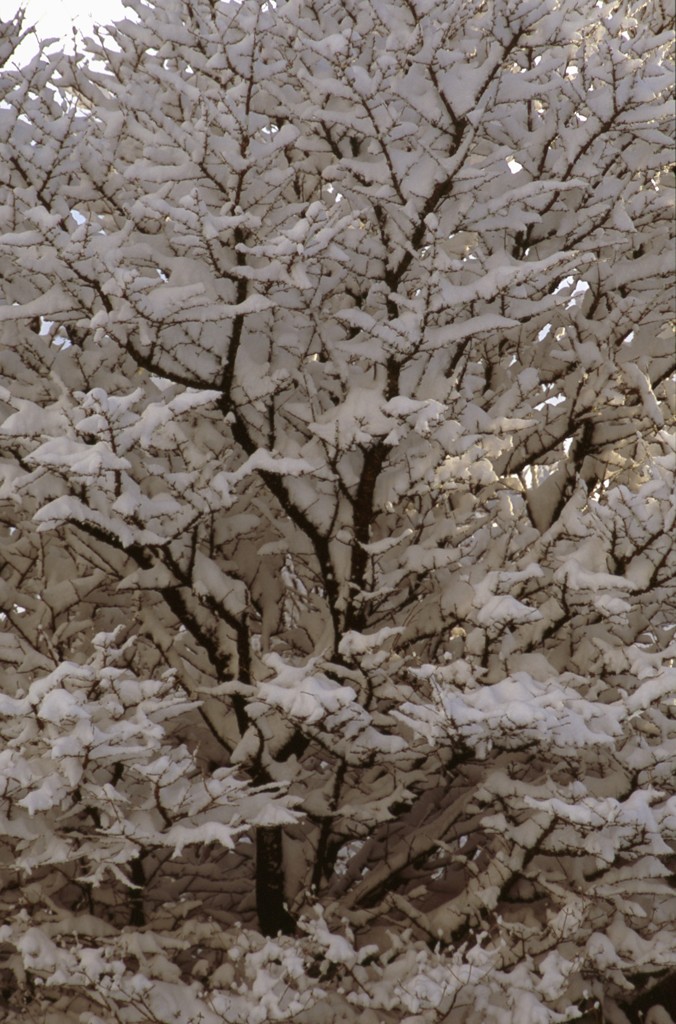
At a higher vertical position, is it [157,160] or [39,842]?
[157,160]

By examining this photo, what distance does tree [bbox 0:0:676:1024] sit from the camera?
3.40m

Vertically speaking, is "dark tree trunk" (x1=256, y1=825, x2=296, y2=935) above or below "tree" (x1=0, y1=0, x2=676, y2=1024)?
below

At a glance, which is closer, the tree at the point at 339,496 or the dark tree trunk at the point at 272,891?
the tree at the point at 339,496

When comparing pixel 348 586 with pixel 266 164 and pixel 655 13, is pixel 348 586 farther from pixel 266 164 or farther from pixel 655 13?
pixel 655 13

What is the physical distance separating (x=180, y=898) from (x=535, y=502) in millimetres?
3416

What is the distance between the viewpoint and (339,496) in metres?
4.33

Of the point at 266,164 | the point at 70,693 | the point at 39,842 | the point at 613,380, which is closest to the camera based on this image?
the point at 70,693

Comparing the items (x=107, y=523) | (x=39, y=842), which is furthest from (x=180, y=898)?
(x=107, y=523)

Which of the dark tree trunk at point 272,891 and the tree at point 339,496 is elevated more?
the tree at point 339,496

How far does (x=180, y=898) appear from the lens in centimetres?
558

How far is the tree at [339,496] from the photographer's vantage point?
3.40m

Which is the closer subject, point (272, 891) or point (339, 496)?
point (339, 496)

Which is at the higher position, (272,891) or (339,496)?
(339,496)

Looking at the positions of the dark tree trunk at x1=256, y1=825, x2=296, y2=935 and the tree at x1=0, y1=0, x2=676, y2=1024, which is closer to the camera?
the tree at x1=0, y1=0, x2=676, y2=1024
